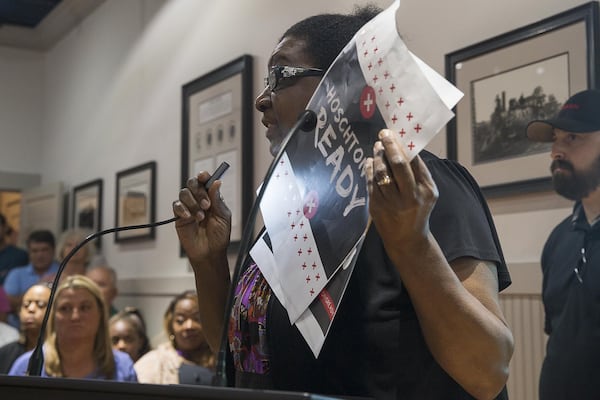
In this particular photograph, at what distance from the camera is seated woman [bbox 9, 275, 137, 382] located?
3.04 metres


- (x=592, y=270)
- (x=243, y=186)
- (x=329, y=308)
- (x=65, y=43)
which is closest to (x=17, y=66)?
(x=65, y=43)

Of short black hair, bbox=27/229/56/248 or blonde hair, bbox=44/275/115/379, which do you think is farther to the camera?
short black hair, bbox=27/229/56/248

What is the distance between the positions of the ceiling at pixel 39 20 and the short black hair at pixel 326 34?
15.1 feet

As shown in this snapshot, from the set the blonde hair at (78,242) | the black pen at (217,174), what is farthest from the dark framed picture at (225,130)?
the black pen at (217,174)

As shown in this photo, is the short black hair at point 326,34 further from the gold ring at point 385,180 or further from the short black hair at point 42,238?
the short black hair at point 42,238

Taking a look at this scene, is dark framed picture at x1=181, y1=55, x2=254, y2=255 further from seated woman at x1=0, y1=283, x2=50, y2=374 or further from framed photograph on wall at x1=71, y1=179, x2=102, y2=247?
framed photograph on wall at x1=71, y1=179, x2=102, y2=247

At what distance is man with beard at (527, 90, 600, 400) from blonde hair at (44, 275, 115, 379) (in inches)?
68.0

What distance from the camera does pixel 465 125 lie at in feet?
8.09

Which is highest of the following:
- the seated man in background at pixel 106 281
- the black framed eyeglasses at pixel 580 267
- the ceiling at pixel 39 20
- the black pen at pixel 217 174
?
the ceiling at pixel 39 20

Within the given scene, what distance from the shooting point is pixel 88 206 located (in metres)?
5.38

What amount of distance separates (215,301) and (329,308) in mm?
376

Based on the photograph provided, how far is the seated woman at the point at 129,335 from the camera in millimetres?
3980

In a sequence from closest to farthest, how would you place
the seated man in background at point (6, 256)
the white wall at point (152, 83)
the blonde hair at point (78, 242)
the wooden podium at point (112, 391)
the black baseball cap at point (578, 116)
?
the wooden podium at point (112, 391)
the black baseball cap at point (578, 116)
the white wall at point (152, 83)
the blonde hair at point (78, 242)
the seated man in background at point (6, 256)

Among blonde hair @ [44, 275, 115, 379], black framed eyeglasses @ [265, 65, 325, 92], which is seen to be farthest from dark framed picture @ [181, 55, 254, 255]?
black framed eyeglasses @ [265, 65, 325, 92]
